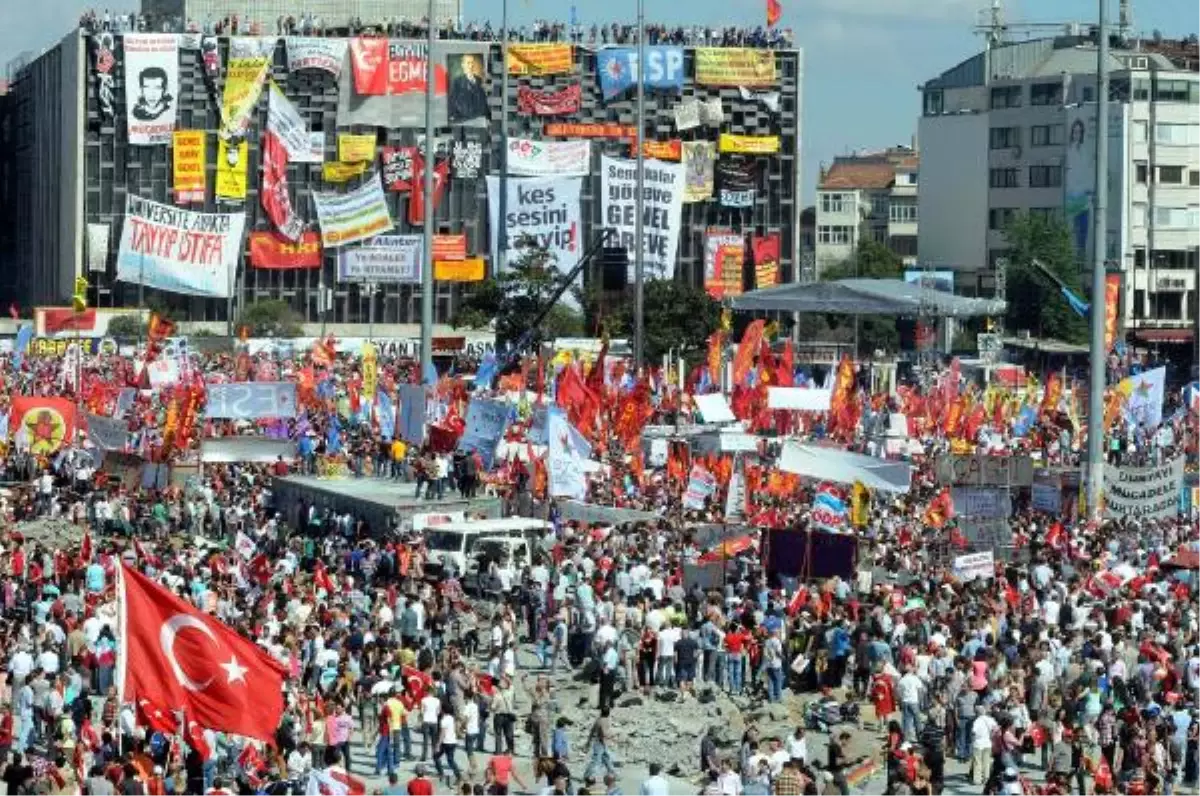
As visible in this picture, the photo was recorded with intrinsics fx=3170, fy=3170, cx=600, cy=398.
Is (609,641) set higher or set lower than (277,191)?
lower

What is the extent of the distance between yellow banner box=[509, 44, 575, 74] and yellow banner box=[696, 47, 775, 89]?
206 inches

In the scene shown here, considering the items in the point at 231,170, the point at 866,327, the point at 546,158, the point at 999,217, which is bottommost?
the point at 866,327

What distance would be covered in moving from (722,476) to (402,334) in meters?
72.2

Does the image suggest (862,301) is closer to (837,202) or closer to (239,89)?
(239,89)

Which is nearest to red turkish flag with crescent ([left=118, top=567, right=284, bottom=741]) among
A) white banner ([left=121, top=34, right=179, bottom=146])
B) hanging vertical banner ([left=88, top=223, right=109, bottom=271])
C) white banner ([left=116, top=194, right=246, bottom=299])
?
white banner ([left=116, top=194, right=246, bottom=299])

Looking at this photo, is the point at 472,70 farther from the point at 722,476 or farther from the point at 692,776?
the point at 692,776

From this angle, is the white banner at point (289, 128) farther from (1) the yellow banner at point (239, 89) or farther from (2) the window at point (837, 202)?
(2) the window at point (837, 202)

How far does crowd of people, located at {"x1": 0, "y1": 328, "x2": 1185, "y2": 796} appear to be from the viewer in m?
25.8

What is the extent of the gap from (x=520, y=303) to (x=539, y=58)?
27.1m

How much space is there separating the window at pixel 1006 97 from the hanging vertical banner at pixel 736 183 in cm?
1237

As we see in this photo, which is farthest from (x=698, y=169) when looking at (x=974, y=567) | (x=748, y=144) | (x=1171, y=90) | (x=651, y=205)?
(x=974, y=567)

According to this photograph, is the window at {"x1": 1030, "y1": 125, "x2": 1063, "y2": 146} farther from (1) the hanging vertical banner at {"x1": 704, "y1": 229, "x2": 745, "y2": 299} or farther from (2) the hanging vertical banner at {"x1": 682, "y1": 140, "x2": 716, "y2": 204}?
(2) the hanging vertical banner at {"x1": 682, "y1": 140, "x2": 716, "y2": 204}

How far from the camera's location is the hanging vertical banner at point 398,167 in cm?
11494

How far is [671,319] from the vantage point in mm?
96812
